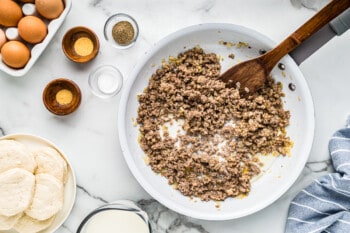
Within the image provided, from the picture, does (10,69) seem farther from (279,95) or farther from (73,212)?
(279,95)

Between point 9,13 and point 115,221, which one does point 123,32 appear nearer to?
point 9,13

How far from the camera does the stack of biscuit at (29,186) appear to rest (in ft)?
5.59

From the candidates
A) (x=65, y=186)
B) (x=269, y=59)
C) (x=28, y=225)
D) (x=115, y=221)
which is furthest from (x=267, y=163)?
(x=28, y=225)

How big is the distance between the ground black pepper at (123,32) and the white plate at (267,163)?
98 millimetres

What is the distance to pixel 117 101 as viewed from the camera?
1831 mm

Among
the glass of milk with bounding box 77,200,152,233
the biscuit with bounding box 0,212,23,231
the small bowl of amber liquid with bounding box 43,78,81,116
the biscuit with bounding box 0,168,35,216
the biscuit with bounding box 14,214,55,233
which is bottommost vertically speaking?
the biscuit with bounding box 14,214,55,233

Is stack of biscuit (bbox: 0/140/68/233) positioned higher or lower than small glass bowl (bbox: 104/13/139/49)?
lower

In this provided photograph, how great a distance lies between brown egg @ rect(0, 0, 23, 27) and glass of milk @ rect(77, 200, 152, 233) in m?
0.61

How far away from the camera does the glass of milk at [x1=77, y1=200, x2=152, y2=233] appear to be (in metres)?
1.68

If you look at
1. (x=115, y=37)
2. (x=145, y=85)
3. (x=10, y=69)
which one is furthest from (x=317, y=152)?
(x=10, y=69)

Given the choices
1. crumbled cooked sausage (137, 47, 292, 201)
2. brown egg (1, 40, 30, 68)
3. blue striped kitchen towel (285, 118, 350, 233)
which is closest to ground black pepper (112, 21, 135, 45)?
crumbled cooked sausage (137, 47, 292, 201)

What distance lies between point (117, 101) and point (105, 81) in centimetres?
7

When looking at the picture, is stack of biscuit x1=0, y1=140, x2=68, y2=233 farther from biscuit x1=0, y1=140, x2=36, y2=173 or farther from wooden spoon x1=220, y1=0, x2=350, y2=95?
wooden spoon x1=220, y1=0, x2=350, y2=95

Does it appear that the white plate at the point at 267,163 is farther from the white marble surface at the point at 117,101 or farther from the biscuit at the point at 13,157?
the biscuit at the point at 13,157
